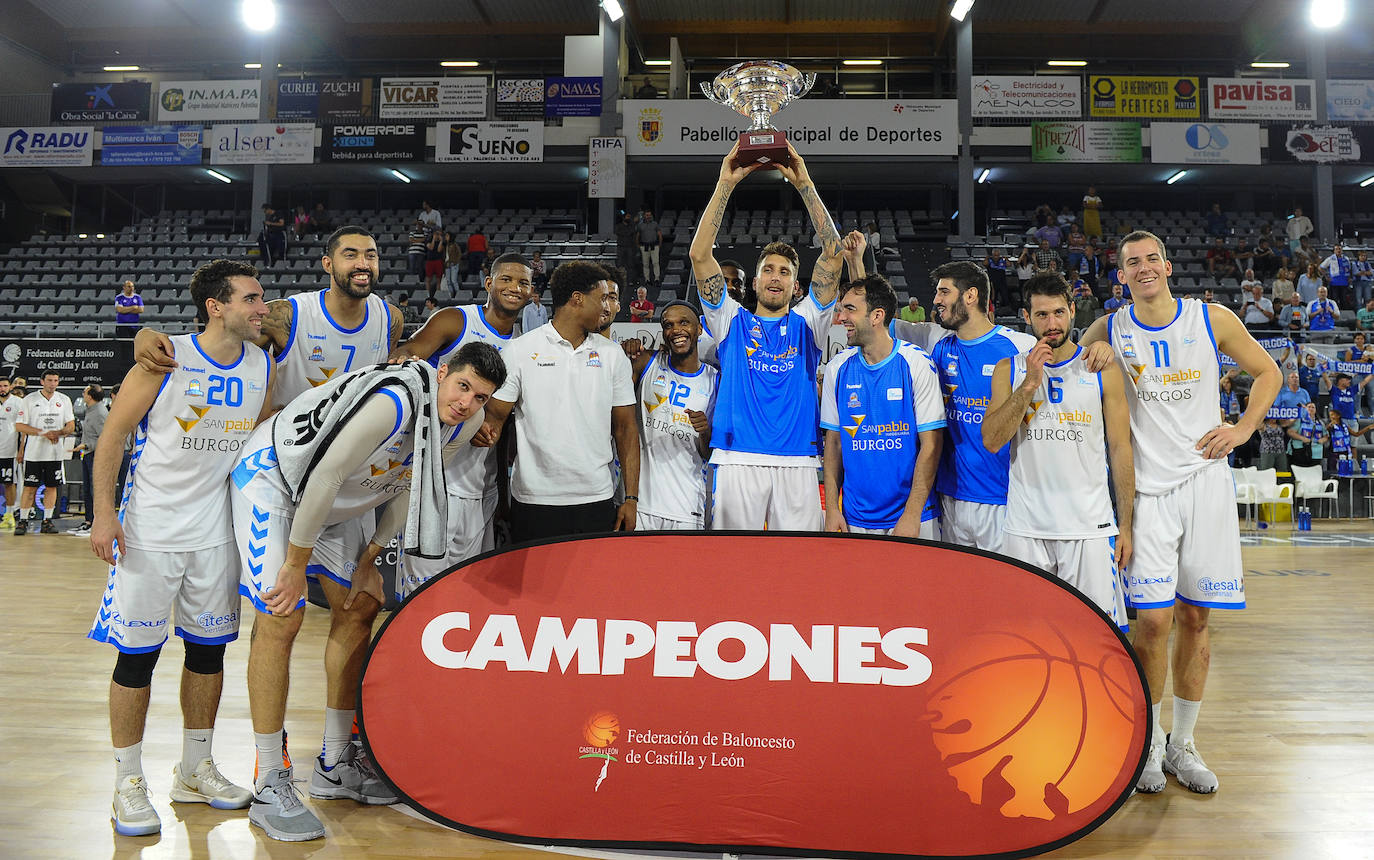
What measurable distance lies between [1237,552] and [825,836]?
2194 mm

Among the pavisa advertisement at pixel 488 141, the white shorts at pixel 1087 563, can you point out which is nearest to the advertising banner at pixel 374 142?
the pavisa advertisement at pixel 488 141

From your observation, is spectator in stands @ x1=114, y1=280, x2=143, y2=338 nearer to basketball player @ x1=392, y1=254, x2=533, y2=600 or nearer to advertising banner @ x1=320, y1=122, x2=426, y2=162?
advertising banner @ x1=320, y1=122, x2=426, y2=162

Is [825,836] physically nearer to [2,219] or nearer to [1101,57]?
[1101,57]

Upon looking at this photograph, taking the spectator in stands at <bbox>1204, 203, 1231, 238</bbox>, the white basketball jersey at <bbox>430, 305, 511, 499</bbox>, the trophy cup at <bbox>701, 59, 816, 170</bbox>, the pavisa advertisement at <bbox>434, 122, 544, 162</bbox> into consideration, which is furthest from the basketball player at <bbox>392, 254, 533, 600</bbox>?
the spectator in stands at <bbox>1204, 203, 1231, 238</bbox>

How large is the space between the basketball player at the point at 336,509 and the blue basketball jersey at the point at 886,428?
1669mm

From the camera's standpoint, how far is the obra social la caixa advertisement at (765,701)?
2.57 meters

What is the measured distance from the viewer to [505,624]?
2.74 m

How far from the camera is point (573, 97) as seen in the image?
806 inches

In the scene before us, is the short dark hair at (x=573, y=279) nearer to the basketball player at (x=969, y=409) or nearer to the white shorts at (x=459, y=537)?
the white shorts at (x=459, y=537)

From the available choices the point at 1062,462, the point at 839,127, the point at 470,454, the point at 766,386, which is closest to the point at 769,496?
the point at 766,386

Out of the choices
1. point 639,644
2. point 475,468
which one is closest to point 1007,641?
point 639,644

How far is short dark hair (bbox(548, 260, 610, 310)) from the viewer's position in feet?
12.4

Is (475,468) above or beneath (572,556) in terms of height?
above

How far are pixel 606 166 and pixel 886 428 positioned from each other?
1735 centimetres
